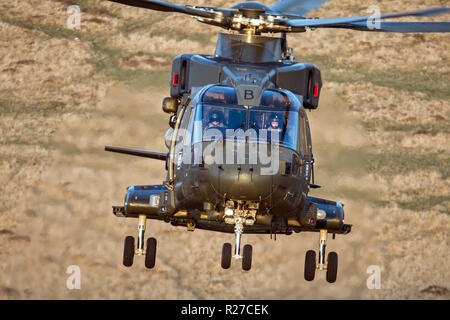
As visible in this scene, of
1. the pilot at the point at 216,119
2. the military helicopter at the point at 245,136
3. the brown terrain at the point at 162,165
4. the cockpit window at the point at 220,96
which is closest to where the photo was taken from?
the military helicopter at the point at 245,136

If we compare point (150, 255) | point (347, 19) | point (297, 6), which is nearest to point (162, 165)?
point (297, 6)

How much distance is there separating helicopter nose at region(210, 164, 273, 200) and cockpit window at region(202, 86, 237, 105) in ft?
7.17

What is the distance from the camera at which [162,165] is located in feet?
177

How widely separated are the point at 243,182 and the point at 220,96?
286 cm

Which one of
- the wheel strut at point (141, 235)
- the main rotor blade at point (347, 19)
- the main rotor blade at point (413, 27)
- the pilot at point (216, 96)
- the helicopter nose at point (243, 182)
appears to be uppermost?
the main rotor blade at point (347, 19)

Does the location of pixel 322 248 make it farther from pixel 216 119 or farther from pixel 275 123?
pixel 216 119

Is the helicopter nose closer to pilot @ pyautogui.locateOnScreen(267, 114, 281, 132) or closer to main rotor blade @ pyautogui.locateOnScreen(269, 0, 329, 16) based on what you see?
pilot @ pyautogui.locateOnScreen(267, 114, 281, 132)

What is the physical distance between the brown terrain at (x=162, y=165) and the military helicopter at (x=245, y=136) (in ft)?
85.2

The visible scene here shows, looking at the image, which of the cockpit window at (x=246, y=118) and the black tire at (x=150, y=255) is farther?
the black tire at (x=150, y=255)

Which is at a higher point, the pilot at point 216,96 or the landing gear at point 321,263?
the pilot at point 216,96

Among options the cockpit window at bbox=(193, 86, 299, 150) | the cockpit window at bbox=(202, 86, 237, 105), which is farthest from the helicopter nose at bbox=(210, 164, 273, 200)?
the cockpit window at bbox=(202, 86, 237, 105)

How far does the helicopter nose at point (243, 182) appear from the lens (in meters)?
18.0

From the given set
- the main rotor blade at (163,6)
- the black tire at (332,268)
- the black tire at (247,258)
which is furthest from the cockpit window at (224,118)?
the black tire at (332,268)

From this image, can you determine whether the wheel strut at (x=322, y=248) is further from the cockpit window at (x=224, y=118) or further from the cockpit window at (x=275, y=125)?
the cockpit window at (x=224, y=118)
